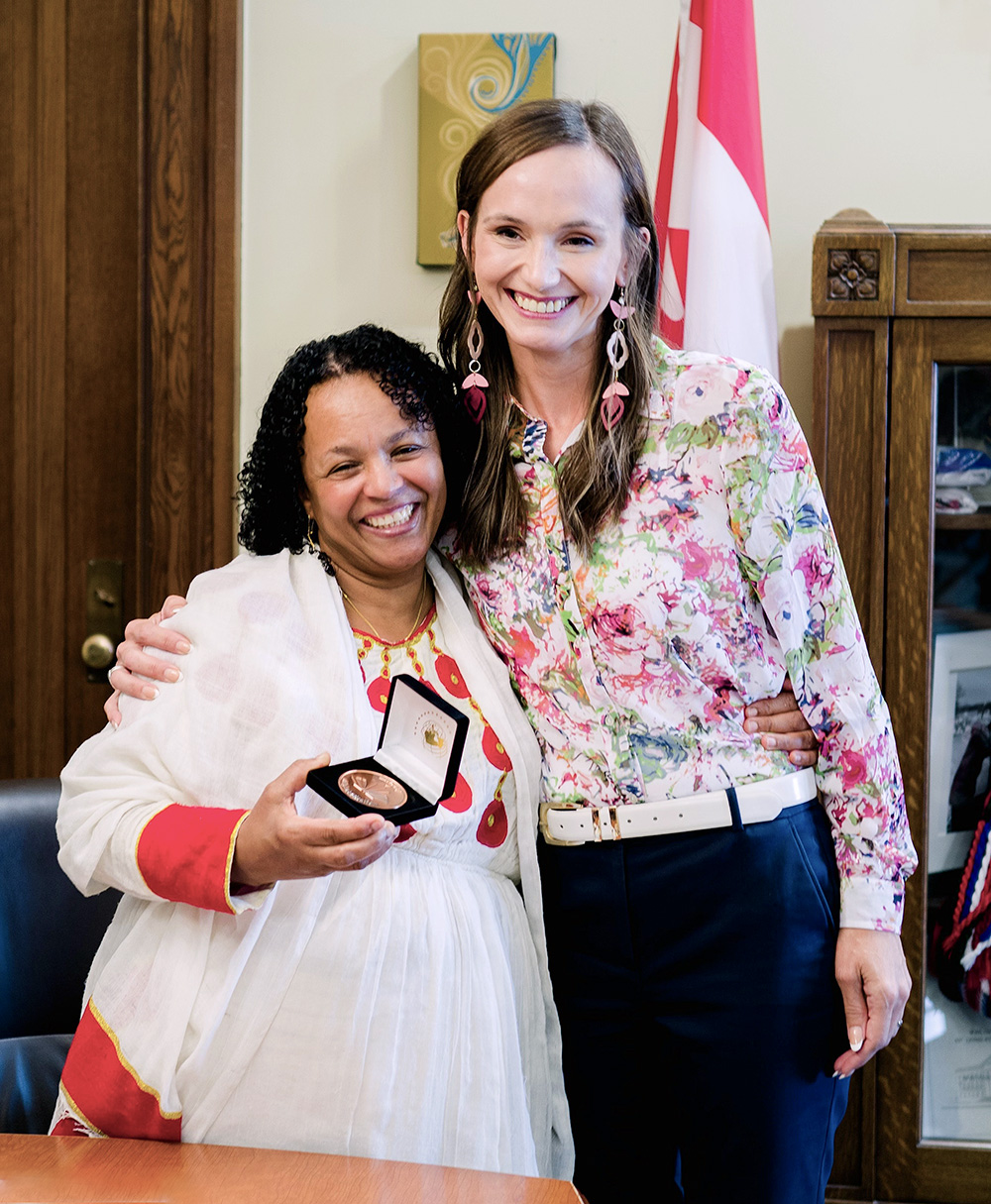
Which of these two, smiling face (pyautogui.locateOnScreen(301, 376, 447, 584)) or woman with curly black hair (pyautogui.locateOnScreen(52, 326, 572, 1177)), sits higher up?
smiling face (pyautogui.locateOnScreen(301, 376, 447, 584))

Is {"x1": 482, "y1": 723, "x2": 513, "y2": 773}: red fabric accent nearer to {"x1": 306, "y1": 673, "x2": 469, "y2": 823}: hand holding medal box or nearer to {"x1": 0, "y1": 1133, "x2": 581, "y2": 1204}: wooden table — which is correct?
{"x1": 306, "y1": 673, "x2": 469, "y2": 823}: hand holding medal box

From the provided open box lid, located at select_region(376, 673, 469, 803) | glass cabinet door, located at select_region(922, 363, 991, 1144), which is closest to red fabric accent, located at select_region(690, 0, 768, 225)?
glass cabinet door, located at select_region(922, 363, 991, 1144)

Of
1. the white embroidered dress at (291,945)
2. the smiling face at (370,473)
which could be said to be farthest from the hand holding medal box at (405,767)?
the smiling face at (370,473)

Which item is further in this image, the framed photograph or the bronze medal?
the framed photograph

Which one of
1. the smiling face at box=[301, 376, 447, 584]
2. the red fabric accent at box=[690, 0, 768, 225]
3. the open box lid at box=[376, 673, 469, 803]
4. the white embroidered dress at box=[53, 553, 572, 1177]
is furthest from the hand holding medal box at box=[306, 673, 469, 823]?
the red fabric accent at box=[690, 0, 768, 225]

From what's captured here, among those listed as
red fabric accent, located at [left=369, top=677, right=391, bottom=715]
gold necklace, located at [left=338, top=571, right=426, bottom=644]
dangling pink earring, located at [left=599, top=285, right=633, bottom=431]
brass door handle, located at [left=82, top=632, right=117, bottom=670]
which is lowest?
brass door handle, located at [left=82, top=632, right=117, bottom=670]

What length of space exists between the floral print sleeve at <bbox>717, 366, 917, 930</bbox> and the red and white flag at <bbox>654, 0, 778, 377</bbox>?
584mm

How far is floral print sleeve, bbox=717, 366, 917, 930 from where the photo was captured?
1182mm

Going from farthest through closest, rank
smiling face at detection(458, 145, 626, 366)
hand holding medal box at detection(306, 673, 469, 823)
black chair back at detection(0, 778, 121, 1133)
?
black chair back at detection(0, 778, 121, 1133) → smiling face at detection(458, 145, 626, 366) → hand holding medal box at detection(306, 673, 469, 823)

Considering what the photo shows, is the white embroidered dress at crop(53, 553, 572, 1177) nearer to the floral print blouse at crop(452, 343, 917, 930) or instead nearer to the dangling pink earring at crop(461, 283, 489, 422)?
the floral print blouse at crop(452, 343, 917, 930)

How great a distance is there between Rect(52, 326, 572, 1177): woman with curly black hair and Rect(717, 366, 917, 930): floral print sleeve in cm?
31

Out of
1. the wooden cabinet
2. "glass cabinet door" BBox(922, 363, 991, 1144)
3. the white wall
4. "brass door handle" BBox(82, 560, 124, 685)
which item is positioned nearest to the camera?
the wooden cabinet

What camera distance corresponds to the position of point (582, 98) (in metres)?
1.95

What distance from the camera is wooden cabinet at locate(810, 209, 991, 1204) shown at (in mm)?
1619
